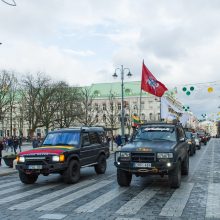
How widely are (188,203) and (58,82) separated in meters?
56.6

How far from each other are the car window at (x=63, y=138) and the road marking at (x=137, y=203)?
12.8 feet

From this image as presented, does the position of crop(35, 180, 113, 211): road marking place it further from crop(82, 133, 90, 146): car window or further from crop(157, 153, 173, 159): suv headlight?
crop(157, 153, 173, 159): suv headlight

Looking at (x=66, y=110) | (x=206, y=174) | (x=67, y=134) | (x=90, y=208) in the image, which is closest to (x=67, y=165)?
(x=67, y=134)

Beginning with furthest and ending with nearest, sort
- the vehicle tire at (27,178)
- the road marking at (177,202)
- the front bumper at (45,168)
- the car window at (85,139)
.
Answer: the car window at (85,139) < the vehicle tire at (27,178) < the front bumper at (45,168) < the road marking at (177,202)

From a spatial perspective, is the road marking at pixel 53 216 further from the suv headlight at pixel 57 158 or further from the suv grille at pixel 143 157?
the suv headlight at pixel 57 158

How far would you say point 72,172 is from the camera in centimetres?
1262

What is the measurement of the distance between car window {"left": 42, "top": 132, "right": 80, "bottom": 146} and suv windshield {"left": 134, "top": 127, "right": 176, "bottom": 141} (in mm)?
2488

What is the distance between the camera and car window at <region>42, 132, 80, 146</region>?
13.5 meters

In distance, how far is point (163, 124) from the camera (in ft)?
41.8

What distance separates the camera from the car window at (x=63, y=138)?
13.5m

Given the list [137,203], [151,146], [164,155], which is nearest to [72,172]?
[151,146]

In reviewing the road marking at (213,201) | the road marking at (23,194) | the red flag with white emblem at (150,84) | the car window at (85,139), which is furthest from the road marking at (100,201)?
the red flag with white emblem at (150,84)

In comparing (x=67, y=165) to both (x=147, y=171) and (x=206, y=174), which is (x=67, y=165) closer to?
(x=147, y=171)

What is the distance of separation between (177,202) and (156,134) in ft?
11.9
